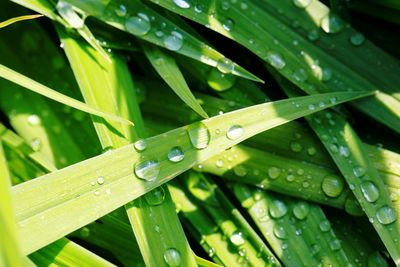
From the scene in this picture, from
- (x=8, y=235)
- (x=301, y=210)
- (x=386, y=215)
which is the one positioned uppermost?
(x=301, y=210)

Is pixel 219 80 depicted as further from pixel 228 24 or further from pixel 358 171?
pixel 358 171

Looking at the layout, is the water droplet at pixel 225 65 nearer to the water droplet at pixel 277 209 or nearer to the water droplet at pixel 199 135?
the water droplet at pixel 199 135

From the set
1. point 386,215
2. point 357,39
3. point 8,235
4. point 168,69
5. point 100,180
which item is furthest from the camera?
point 357,39

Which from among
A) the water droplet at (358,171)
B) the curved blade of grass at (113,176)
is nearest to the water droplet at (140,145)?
the curved blade of grass at (113,176)

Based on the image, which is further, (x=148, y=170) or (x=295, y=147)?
(x=295, y=147)

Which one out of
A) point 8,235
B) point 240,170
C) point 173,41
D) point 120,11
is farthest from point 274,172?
point 8,235
